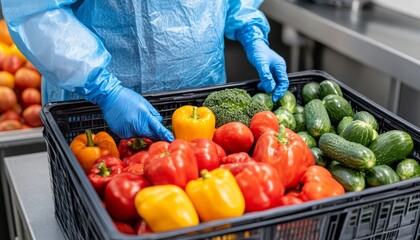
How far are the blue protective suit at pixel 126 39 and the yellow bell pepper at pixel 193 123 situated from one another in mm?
230

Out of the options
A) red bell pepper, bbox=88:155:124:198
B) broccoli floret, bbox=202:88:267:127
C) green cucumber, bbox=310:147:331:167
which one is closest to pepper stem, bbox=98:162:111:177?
red bell pepper, bbox=88:155:124:198

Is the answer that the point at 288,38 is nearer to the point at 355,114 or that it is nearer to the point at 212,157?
the point at 355,114

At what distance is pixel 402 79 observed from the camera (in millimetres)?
1966

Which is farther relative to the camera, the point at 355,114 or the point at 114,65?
the point at 114,65

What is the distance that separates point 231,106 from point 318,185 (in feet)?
1.22

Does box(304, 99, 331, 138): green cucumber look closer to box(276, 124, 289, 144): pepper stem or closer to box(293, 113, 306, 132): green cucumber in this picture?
box(293, 113, 306, 132): green cucumber

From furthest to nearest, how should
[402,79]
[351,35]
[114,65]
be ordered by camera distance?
[351,35] < [402,79] < [114,65]

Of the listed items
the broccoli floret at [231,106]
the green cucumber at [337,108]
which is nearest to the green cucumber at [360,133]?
the green cucumber at [337,108]

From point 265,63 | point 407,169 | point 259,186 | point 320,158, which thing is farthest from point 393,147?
point 265,63

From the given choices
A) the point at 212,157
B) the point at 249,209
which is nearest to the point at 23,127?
the point at 212,157

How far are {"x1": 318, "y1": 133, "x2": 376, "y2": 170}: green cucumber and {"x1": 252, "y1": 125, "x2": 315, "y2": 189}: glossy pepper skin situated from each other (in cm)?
6

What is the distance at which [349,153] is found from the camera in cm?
115

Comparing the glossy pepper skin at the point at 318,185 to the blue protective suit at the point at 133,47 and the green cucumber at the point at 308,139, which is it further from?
the blue protective suit at the point at 133,47

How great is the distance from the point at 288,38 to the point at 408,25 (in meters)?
0.65
